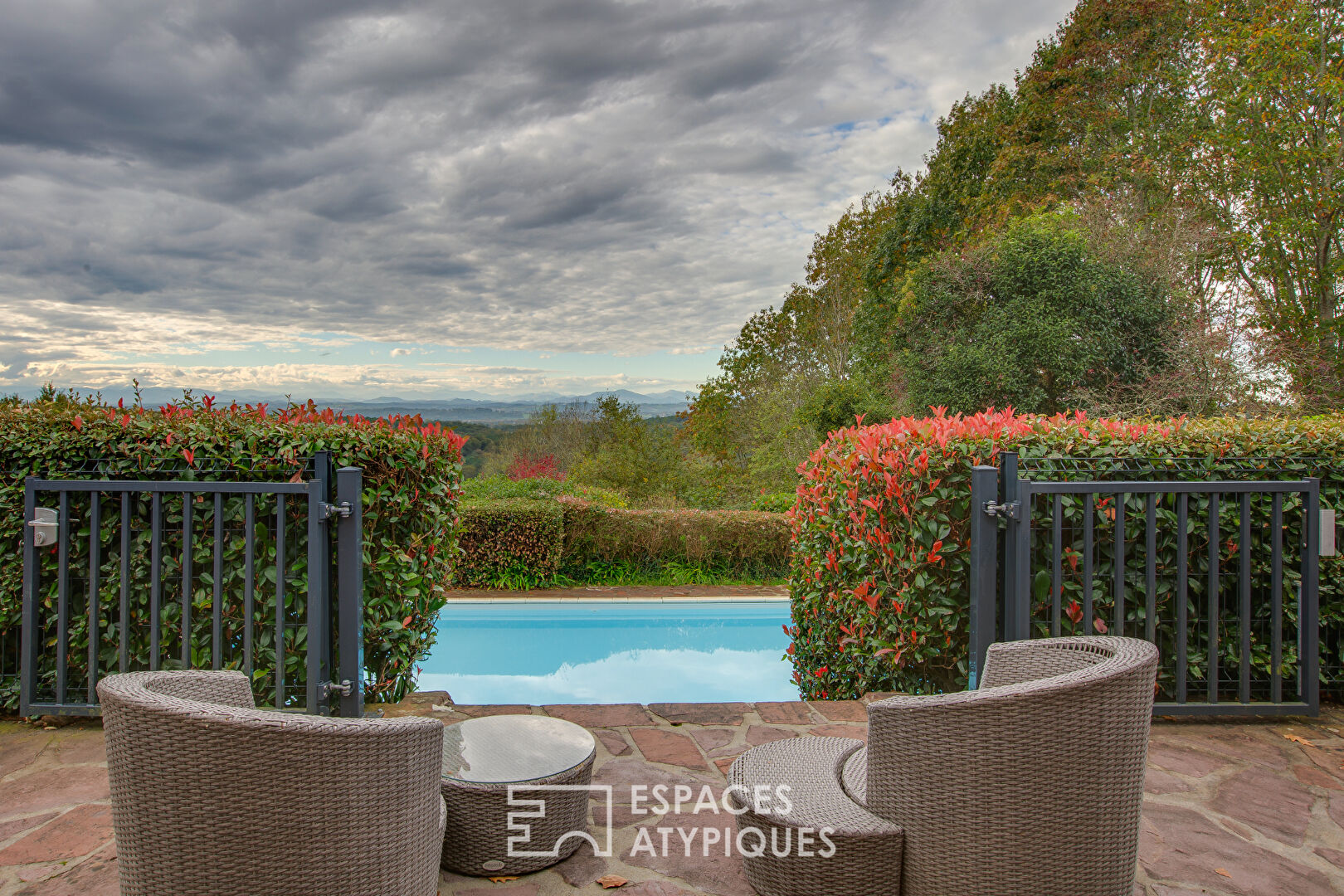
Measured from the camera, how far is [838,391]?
13.2 metres

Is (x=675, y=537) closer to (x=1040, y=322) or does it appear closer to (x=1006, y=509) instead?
(x=1006, y=509)

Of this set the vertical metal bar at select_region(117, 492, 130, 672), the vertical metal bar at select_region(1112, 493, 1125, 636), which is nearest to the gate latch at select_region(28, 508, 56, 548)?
the vertical metal bar at select_region(117, 492, 130, 672)

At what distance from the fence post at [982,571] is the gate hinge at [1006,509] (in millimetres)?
15

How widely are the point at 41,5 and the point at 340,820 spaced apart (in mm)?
7106

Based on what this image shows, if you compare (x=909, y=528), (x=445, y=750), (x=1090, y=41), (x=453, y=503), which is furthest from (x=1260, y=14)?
(x=445, y=750)

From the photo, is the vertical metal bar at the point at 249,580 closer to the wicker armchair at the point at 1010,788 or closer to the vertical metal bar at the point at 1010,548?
the wicker armchair at the point at 1010,788

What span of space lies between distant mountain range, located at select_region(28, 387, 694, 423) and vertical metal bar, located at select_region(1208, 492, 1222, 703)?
3.90 meters

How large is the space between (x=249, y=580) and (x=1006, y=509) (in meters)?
3.21

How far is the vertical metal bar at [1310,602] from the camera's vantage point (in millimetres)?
3023

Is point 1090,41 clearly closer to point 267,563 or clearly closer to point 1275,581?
point 1275,581

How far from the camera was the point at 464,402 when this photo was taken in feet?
77.0

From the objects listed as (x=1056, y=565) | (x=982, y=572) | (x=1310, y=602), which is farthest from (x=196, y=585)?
(x=1310, y=602)

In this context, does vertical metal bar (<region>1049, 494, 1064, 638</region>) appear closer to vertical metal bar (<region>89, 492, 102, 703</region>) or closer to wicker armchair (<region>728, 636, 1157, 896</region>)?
wicker armchair (<region>728, 636, 1157, 896</region>)

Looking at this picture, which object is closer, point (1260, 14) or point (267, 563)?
point (267, 563)
